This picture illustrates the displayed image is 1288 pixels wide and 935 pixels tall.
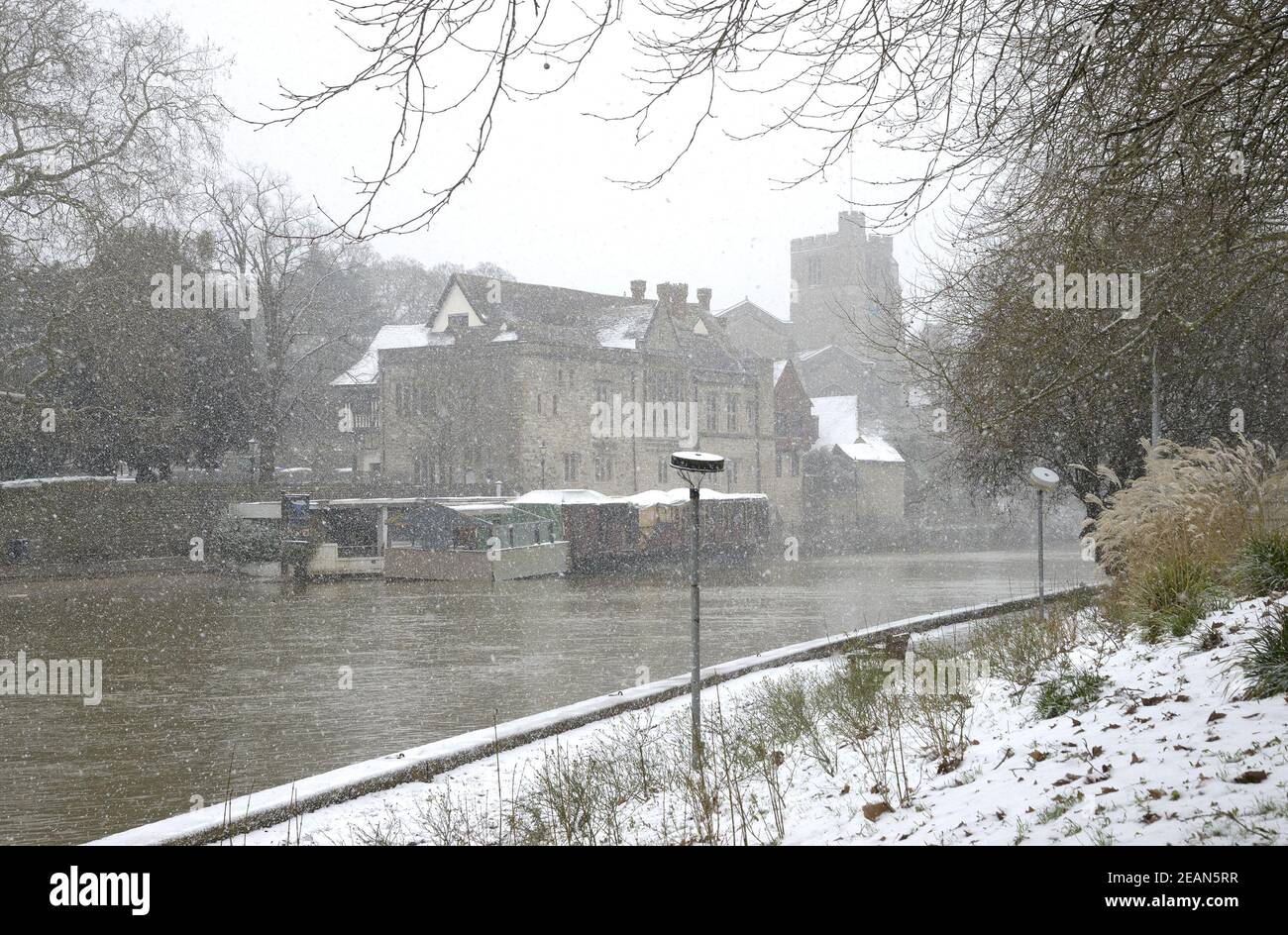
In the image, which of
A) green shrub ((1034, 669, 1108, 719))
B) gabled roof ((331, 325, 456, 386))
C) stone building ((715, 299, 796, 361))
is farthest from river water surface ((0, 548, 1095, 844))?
stone building ((715, 299, 796, 361))

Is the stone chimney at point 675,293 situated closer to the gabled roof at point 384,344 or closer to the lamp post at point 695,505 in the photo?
the gabled roof at point 384,344

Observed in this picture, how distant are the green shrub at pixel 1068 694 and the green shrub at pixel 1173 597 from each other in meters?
1.04

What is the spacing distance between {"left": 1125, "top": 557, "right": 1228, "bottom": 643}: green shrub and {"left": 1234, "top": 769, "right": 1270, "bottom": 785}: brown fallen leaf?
11.0 ft

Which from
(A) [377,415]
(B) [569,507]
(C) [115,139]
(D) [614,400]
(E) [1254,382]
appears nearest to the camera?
(E) [1254,382]

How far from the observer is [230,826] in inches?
264

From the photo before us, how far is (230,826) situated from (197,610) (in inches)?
815

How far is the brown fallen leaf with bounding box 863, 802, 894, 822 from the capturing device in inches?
242

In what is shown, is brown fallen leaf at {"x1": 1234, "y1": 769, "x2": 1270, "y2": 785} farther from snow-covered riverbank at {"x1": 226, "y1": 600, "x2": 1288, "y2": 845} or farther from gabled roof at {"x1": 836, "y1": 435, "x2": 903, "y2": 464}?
gabled roof at {"x1": 836, "y1": 435, "x2": 903, "y2": 464}

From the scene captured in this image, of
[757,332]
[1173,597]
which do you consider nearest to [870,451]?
[757,332]

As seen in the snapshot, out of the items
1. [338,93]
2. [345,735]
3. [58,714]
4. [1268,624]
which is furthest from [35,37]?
[1268,624]

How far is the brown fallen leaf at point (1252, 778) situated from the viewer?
16.6 ft

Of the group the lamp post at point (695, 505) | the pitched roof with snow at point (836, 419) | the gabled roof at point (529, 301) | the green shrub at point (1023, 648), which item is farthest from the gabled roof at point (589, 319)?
the lamp post at point (695, 505)

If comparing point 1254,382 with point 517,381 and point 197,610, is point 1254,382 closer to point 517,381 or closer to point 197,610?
point 197,610

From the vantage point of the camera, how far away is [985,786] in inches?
241
